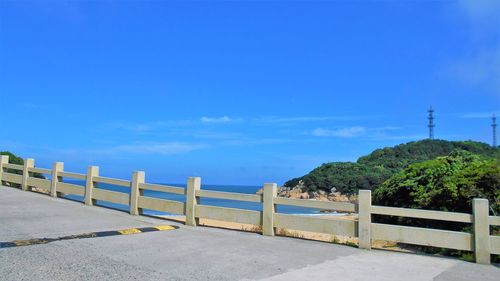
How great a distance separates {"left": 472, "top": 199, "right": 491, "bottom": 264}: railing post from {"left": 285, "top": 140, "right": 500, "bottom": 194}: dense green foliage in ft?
163

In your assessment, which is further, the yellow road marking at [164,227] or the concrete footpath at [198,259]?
the yellow road marking at [164,227]

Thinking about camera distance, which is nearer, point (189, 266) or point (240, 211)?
point (189, 266)

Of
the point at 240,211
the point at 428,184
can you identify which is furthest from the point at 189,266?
the point at 428,184

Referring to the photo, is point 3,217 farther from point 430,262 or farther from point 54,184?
point 430,262

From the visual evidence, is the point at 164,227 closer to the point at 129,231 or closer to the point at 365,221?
the point at 129,231

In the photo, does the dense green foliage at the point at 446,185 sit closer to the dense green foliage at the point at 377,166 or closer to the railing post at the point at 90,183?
the railing post at the point at 90,183

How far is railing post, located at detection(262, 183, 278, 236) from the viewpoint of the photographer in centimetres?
1146

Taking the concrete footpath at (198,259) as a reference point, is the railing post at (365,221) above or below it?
above

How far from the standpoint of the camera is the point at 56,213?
13.8 metres

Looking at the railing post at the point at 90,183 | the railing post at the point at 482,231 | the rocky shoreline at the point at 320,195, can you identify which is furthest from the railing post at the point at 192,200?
the rocky shoreline at the point at 320,195

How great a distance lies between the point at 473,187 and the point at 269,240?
5220 mm

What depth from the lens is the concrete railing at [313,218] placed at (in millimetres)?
8992

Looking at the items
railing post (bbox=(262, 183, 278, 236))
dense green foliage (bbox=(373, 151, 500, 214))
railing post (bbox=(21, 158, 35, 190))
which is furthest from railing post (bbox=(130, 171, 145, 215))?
railing post (bbox=(21, 158, 35, 190))

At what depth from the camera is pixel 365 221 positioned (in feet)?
33.3
